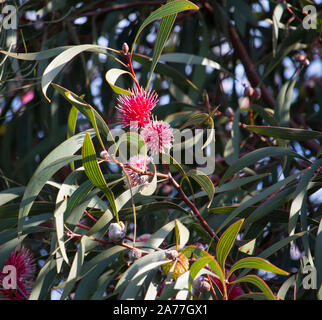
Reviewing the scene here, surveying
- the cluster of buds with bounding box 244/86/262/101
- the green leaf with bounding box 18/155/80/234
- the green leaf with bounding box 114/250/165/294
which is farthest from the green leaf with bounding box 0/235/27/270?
the cluster of buds with bounding box 244/86/262/101

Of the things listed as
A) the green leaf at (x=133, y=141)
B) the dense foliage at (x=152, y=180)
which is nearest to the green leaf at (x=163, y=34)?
the dense foliage at (x=152, y=180)

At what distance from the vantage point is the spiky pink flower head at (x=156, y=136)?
2.79ft

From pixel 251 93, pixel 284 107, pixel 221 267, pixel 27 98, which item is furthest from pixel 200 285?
pixel 27 98

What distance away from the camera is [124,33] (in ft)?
5.95

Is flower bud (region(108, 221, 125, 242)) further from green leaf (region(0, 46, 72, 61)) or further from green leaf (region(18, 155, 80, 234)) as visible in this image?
green leaf (region(0, 46, 72, 61))

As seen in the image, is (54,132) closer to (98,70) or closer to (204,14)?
(98,70)

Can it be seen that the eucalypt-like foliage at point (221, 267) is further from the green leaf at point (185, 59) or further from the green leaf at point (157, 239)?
the green leaf at point (185, 59)

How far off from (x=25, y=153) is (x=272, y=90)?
956mm

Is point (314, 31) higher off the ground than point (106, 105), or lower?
higher

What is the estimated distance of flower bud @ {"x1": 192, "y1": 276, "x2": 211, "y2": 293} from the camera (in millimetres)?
817

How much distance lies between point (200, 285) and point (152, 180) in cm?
18

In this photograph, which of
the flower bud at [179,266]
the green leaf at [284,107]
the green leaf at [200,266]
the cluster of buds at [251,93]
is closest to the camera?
the green leaf at [200,266]

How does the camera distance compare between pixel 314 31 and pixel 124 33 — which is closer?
pixel 314 31

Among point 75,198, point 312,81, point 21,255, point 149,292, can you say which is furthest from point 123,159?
point 312,81
